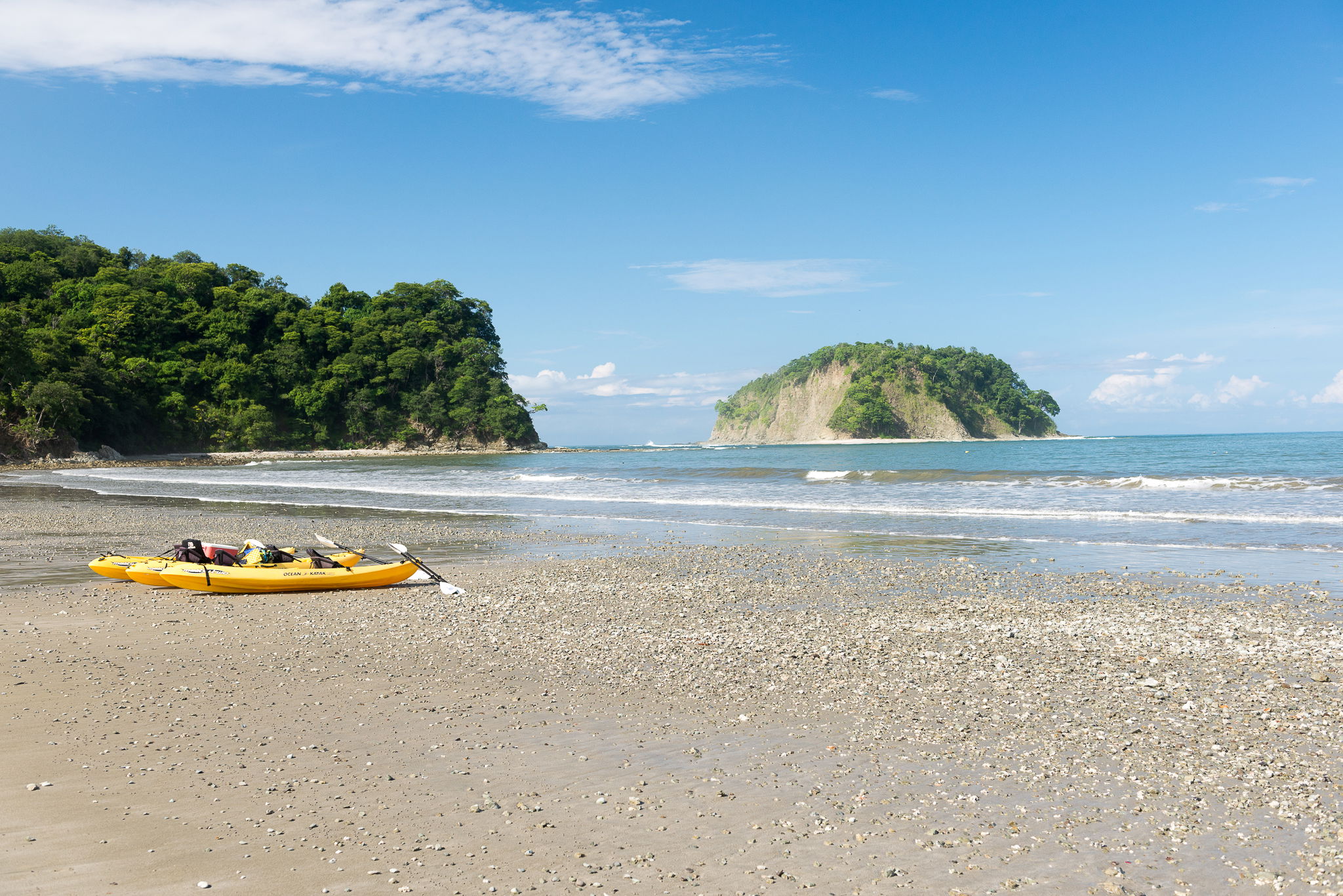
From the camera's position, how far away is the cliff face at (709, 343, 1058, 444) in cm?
16838

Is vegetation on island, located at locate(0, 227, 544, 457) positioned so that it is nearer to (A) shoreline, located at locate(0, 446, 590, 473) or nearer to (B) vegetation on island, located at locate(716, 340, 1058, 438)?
(A) shoreline, located at locate(0, 446, 590, 473)

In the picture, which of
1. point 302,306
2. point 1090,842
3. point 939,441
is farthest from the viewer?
point 939,441

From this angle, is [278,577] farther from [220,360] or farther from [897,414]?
[897,414]

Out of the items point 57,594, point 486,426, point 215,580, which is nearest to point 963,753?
point 215,580

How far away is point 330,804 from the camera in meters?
4.68

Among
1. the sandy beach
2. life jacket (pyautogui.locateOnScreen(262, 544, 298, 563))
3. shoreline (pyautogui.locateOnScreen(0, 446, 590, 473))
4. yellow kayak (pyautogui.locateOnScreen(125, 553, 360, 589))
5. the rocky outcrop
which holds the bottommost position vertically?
the sandy beach

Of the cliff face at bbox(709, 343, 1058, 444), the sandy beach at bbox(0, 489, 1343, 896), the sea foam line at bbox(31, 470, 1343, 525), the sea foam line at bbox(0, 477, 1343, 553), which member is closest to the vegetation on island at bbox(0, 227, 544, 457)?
the sea foam line at bbox(0, 477, 1343, 553)

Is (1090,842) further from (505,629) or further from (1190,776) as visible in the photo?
(505,629)

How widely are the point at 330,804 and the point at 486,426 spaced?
109010mm

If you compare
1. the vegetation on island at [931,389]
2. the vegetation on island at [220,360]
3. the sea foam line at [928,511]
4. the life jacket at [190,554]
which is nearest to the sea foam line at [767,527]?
the sea foam line at [928,511]

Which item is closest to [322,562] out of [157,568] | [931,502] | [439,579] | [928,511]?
[439,579]

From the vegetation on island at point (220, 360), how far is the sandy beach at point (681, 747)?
75245 millimetres

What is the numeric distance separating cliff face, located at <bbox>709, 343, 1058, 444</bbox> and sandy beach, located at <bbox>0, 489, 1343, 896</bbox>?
162 metres

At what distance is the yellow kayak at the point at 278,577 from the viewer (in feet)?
39.5
